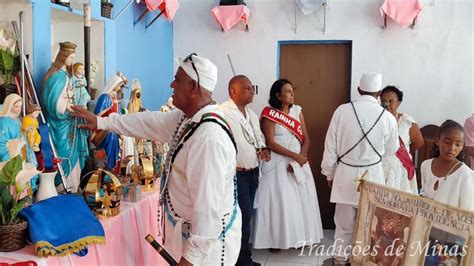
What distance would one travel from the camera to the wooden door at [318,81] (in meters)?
4.25

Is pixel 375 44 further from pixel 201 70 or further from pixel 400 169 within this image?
pixel 201 70

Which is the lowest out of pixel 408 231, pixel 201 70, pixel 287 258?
pixel 287 258

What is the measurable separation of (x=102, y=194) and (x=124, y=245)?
0.83 feet

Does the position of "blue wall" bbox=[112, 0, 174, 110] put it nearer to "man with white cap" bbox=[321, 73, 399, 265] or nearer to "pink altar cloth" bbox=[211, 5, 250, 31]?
"pink altar cloth" bbox=[211, 5, 250, 31]

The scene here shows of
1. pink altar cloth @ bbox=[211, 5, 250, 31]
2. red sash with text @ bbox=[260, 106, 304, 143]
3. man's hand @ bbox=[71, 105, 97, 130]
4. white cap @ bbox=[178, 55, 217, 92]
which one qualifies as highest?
pink altar cloth @ bbox=[211, 5, 250, 31]

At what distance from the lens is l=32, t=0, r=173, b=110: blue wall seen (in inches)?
86.4

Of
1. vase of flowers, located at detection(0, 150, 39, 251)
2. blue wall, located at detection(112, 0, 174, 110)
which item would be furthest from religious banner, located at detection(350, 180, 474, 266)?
blue wall, located at detection(112, 0, 174, 110)

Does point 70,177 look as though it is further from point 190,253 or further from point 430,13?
point 430,13

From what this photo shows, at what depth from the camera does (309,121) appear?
14.3 ft

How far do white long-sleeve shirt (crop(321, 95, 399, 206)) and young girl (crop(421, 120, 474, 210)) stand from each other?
2.15 feet

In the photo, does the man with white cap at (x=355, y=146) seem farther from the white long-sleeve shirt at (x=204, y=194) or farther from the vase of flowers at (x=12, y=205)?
the vase of flowers at (x=12, y=205)

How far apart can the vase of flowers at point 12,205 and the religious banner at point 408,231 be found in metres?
1.55

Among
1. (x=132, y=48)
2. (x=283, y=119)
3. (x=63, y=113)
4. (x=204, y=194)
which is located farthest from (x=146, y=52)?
(x=204, y=194)

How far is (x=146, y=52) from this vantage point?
12.5 ft
